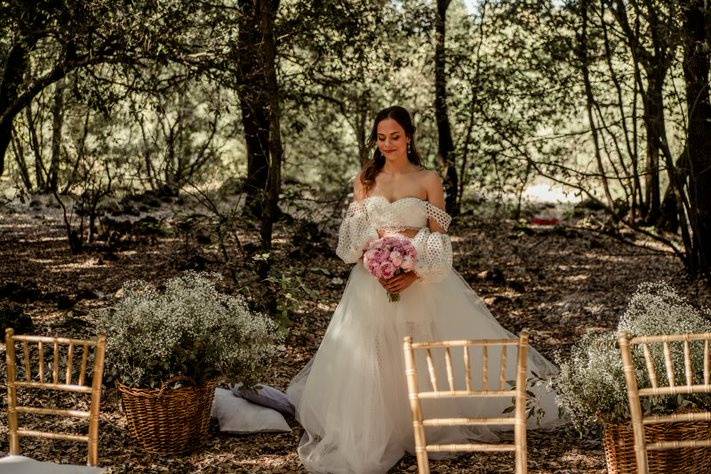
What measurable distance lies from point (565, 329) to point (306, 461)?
4235 millimetres

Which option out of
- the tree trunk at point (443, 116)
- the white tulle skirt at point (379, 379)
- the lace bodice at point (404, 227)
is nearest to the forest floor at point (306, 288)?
the white tulle skirt at point (379, 379)

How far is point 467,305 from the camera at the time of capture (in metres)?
5.65

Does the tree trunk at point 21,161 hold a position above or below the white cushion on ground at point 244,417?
above

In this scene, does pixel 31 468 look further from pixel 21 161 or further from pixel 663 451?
pixel 21 161

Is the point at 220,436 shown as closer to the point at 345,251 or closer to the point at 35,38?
the point at 345,251

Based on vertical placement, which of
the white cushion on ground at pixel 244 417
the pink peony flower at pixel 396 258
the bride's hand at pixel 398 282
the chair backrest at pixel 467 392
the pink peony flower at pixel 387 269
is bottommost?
the white cushion on ground at pixel 244 417

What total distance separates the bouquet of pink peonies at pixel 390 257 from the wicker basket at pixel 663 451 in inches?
58.0

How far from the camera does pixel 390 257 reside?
507cm

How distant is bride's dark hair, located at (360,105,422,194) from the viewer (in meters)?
5.34

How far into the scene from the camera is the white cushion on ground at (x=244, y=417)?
5.53 m

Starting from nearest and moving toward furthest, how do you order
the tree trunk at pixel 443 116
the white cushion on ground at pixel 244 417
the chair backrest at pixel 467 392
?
the chair backrest at pixel 467 392, the white cushion on ground at pixel 244 417, the tree trunk at pixel 443 116

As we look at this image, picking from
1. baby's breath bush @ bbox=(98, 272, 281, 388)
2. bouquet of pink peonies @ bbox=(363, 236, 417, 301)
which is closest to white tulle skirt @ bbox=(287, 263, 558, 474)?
bouquet of pink peonies @ bbox=(363, 236, 417, 301)

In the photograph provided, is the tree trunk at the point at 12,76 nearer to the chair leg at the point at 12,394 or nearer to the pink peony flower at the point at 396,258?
the pink peony flower at the point at 396,258

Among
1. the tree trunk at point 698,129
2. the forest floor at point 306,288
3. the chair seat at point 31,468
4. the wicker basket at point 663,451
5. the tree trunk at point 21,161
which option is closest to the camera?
the chair seat at point 31,468
